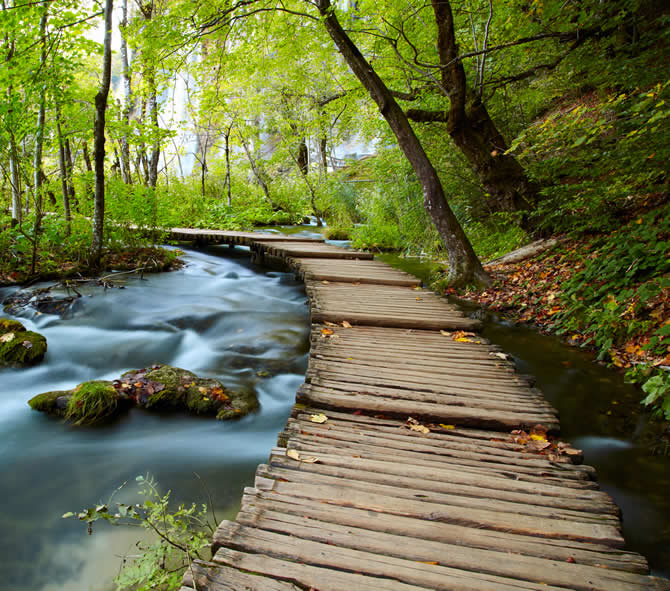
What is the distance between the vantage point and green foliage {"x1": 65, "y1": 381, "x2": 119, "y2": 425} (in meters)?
3.34

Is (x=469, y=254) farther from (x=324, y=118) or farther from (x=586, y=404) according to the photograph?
(x=324, y=118)

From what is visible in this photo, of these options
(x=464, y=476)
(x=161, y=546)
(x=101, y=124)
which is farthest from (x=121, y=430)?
(x=101, y=124)

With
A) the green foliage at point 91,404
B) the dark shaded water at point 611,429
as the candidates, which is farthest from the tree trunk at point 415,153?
the green foliage at point 91,404

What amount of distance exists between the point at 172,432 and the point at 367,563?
2.35m

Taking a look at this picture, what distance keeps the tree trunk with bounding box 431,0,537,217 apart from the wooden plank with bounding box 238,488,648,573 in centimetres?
593

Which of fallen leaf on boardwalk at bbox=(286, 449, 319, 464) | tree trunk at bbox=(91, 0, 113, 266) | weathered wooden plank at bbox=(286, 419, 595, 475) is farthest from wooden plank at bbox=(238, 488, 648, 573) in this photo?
tree trunk at bbox=(91, 0, 113, 266)

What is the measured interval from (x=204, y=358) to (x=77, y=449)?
1805mm

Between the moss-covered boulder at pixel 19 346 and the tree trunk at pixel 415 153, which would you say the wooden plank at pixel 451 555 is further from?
the tree trunk at pixel 415 153

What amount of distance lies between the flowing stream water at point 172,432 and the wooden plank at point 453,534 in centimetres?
87

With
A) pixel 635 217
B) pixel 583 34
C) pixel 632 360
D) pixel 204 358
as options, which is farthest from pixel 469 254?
pixel 204 358

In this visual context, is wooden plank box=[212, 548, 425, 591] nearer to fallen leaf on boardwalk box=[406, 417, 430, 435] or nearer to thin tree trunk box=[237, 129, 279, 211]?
fallen leaf on boardwalk box=[406, 417, 430, 435]

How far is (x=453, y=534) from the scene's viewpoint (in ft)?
5.41

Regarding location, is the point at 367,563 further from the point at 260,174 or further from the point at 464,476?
the point at 260,174

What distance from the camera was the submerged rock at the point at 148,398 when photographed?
3.37 m
